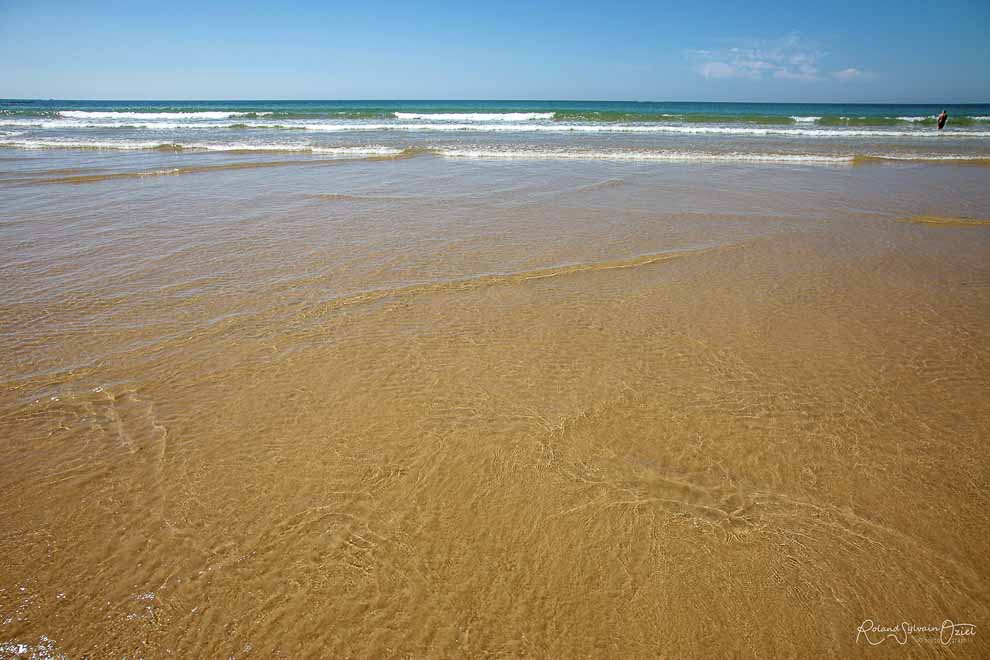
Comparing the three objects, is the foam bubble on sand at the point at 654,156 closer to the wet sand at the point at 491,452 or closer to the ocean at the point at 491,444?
the ocean at the point at 491,444

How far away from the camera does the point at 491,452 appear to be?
2.64 metres

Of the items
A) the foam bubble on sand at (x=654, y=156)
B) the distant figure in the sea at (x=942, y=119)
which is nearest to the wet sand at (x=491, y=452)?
the foam bubble on sand at (x=654, y=156)

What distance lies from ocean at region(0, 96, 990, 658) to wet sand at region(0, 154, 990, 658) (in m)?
0.02

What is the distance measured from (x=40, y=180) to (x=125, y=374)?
434 inches

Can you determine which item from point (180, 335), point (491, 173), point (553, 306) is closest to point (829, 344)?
point (553, 306)

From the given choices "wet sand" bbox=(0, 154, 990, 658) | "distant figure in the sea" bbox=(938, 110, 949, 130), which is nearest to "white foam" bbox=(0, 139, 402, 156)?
"wet sand" bbox=(0, 154, 990, 658)

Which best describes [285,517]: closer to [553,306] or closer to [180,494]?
[180,494]

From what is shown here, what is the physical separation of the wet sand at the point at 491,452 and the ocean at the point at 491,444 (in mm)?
16

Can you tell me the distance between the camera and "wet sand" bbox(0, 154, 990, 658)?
1.84 metres

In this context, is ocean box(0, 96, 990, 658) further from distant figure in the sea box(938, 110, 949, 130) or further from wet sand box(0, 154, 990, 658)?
distant figure in the sea box(938, 110, 949, 130)

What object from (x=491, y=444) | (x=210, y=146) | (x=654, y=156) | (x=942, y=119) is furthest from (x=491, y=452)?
(x=942, y=119)

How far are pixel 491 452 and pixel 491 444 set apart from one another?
0.21ft

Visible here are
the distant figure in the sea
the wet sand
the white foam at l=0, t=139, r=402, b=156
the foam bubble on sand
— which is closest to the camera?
the wet sand

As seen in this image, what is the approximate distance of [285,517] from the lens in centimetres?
222
